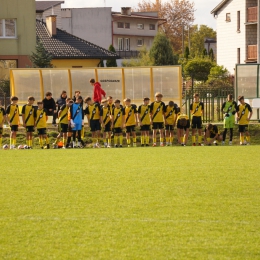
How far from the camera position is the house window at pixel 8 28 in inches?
2167

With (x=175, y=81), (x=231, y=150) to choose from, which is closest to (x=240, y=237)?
(x=231, y=150)

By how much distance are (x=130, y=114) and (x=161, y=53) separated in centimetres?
4412

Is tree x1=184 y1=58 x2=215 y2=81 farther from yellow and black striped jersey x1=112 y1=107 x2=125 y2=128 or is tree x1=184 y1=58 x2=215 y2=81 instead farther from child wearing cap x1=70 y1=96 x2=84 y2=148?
child wearing cap x1=70 y1=96 x2=84 y2=148

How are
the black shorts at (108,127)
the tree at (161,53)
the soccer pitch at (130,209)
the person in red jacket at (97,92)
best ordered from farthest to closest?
the tree at (161,53)
the person in red jacket at (97,92)
the black shorts at (108,127)
the soccer pitch at (130,209)

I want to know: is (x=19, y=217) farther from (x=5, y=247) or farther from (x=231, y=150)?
(x=231, y=150)

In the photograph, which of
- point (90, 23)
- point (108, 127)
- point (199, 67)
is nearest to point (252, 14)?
point (199, 67)

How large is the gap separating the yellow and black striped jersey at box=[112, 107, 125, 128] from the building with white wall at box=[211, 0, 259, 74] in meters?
36.1

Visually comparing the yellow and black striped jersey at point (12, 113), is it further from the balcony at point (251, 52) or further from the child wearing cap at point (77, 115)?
the balcony at point (251, 52)

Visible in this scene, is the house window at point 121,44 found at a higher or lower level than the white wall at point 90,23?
lower

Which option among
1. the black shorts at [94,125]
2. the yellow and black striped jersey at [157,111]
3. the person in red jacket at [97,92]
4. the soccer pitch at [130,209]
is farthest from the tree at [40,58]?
the soccer pitch at [130,209]

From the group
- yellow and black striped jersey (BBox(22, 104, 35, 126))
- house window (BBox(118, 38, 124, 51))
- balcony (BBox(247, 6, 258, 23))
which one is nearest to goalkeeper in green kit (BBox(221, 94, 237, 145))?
yellow and black striped jersey (BBox(22, 104, 35, 126))

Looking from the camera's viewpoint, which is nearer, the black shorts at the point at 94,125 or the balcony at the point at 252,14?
the black shorts at the point at 94,125

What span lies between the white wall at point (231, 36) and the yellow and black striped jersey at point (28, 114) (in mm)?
40671

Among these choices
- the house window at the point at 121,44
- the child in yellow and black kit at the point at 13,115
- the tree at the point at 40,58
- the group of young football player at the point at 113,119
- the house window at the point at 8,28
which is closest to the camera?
the group of young football player at the point at 113,119
